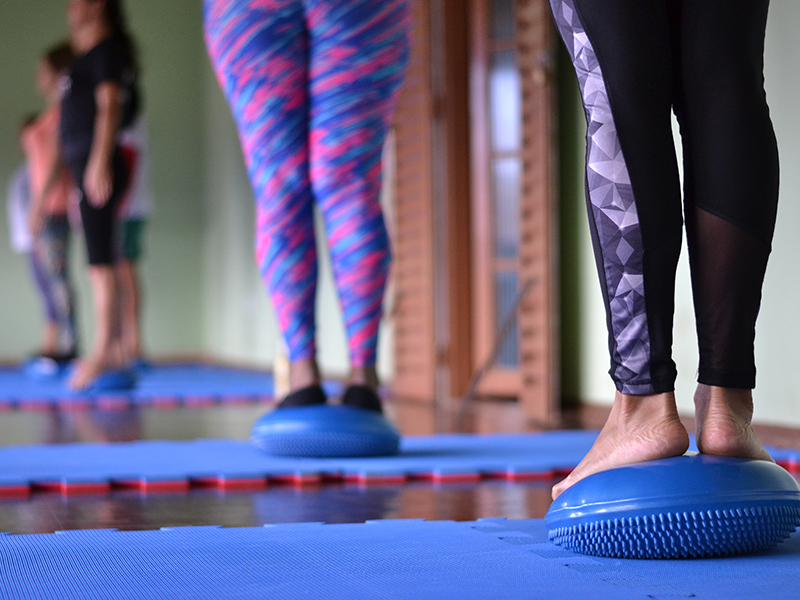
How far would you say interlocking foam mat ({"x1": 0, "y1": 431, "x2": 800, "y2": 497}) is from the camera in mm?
1623

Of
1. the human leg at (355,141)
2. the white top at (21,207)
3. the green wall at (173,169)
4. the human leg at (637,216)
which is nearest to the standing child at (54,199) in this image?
the white top at (21,207)

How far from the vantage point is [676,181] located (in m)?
1.09

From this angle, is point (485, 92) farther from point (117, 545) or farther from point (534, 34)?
point (117, 545)

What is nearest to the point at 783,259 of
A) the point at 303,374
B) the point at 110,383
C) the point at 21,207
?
the point at 303,374

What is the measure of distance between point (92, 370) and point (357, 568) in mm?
3466

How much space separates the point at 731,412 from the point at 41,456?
1344 millimetres

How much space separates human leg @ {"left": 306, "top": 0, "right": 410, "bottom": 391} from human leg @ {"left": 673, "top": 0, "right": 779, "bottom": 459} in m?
0.96

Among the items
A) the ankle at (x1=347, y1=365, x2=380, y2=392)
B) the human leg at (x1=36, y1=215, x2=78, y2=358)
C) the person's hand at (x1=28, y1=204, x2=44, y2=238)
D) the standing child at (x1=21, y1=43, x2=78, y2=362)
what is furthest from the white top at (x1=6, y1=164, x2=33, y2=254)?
the ankle at (x1=347, y1=365, x2=380, y2=392)

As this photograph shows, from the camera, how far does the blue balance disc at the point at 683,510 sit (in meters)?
0.98

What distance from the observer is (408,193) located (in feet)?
14.1

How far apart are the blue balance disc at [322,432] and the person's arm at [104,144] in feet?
7.90

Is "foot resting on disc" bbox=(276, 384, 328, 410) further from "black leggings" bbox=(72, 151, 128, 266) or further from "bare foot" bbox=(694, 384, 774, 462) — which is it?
"black leggings" bbox=(72, 151, 128, 266)

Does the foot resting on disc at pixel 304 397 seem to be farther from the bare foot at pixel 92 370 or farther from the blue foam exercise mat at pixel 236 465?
the bare foot at pixel 92 370

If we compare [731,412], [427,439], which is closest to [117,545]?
[731,412]
